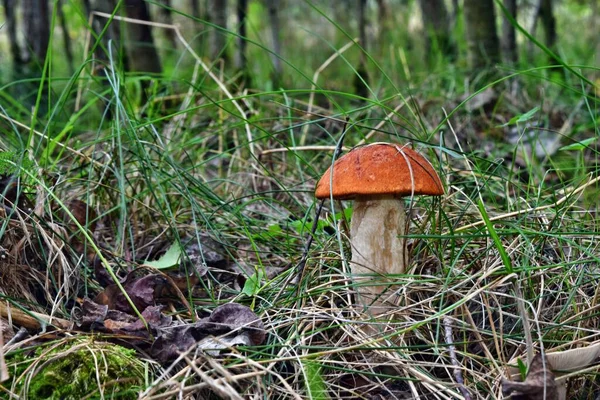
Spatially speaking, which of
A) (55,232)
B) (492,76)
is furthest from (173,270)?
(492,76)

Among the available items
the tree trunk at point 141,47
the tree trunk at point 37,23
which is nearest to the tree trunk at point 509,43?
the tree trunk at point 141,47

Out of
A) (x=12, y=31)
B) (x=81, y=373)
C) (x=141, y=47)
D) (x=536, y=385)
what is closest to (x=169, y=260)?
(x=81, y=373)

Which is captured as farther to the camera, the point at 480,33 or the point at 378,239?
the point at 480,33

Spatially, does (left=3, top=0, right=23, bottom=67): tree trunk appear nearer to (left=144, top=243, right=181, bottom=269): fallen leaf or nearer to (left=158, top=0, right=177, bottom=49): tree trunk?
(left=158, top=0, right=177, bottom=49): tree trunk

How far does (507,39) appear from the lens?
17.4ft

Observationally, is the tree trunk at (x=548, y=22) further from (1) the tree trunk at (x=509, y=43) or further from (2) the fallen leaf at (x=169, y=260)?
(2) the fallen leaf at (x=169, y=260)

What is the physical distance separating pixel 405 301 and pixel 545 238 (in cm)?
55

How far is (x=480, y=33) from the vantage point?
4.81 meters

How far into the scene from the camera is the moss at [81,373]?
153 cm

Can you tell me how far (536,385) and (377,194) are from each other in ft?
2.52

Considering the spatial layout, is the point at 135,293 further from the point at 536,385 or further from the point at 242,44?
the point at 242,44

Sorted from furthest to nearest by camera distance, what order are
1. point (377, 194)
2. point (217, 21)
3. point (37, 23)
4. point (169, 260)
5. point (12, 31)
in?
point (12, 31)
point (37, 23)
point (217, 21)
point (169, 260)
point (377, 194)

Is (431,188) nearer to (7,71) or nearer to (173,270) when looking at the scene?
(173,270)

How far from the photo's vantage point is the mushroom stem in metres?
2.00
